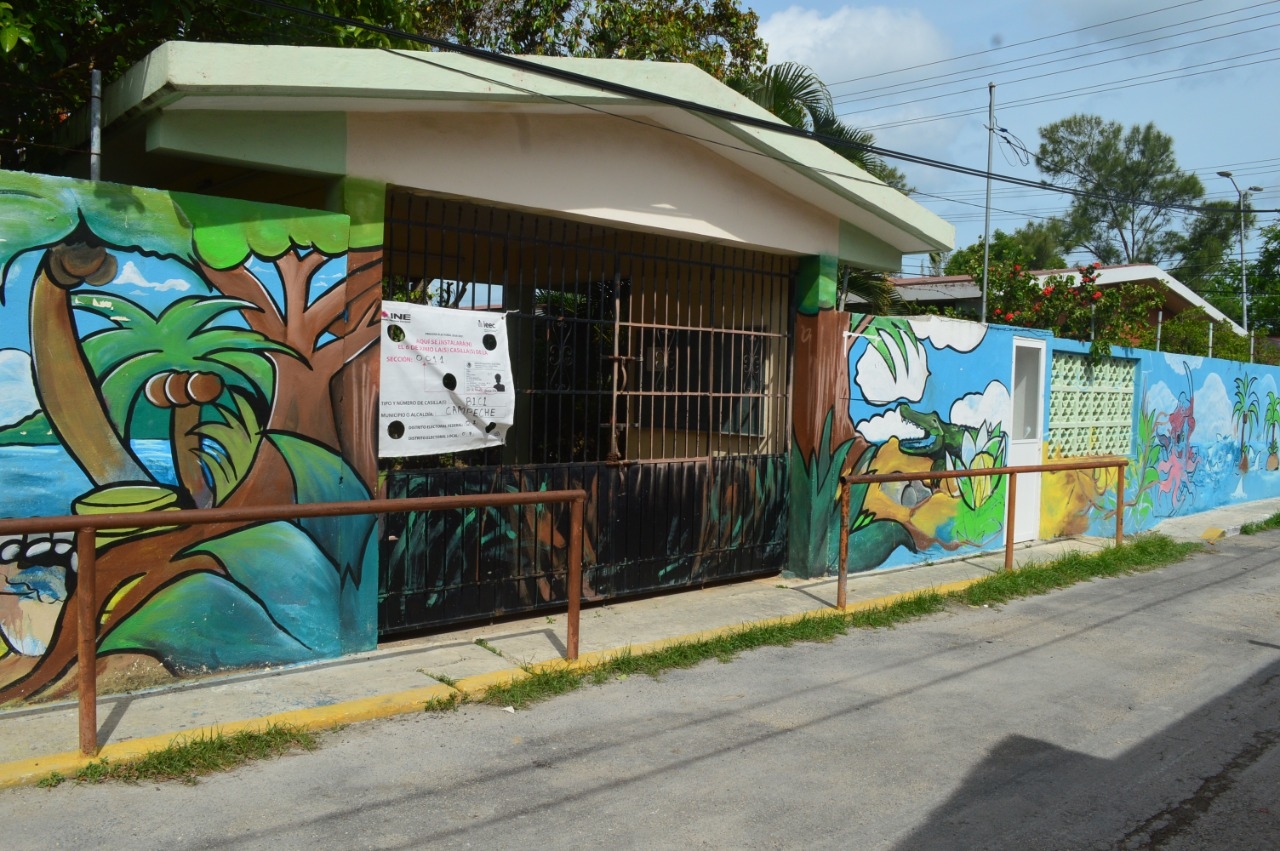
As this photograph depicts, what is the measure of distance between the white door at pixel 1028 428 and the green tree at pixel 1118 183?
144 feet

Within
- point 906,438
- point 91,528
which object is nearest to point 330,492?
point 91,528

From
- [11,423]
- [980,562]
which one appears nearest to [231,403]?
[11,423]

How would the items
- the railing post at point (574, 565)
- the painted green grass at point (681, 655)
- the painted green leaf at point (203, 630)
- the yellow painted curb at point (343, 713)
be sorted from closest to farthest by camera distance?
1. the yellow painted curb at point (343, 713)
2. the painted green grass at point (681, 655)
3. the painted green leaf at point (203, 630)
4. the railing post at point (574, 565)

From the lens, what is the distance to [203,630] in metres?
5.70

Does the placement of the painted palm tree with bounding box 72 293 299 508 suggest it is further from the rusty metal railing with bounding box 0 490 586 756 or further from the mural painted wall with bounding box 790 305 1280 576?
the mural painted wall with bounding box 790 305 1280 576

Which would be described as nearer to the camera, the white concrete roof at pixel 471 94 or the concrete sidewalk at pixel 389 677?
the concrete sidewalk at pixel 389 677

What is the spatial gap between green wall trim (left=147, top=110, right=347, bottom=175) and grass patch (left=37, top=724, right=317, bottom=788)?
10.3 ft

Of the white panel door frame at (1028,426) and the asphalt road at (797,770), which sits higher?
the white panel door frame at (1028,426)

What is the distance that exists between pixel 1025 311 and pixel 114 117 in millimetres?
11757

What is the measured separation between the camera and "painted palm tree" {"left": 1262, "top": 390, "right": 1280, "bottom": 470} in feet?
59.7

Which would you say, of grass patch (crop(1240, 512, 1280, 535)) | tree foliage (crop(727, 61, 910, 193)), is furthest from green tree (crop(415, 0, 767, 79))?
grass patch (crop(1240, 512, 1280, 535))

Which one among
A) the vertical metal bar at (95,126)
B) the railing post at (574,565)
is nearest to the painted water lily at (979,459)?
the railing post at (574,565)

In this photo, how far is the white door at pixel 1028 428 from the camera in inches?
464

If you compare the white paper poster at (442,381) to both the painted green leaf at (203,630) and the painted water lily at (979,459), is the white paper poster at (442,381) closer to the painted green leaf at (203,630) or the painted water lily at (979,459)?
the painted green leaf at (203,630)
